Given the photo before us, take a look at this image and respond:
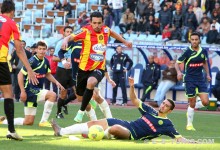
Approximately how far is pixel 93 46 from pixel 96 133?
297 centimetres

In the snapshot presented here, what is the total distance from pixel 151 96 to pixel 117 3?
634 cm

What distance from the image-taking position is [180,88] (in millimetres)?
28578

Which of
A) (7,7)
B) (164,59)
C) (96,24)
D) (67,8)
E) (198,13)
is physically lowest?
(164,59)

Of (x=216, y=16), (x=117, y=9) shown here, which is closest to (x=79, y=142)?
(x=216, y=16)

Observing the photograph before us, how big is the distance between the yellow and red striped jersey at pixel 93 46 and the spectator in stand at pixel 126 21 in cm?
1719

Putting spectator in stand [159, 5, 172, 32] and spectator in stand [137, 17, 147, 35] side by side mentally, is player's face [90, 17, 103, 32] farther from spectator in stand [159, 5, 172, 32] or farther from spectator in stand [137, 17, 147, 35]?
spectator in stand [137, 17, 147, 35]

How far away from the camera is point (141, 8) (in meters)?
32.8

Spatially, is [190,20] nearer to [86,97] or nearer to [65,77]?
[65,77]

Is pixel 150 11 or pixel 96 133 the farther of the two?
pixel 150 11

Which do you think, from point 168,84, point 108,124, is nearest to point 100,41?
point 108,124

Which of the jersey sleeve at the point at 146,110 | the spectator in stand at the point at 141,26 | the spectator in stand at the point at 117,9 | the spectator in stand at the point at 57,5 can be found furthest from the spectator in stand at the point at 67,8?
the jersey sleeve at the point at 146,110

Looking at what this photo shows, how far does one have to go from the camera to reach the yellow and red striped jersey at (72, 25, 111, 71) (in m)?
15.7

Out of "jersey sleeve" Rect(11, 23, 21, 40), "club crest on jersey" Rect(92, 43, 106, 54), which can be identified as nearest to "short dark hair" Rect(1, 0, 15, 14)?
"jersey sleeve" Rect(11, 23, 21, 40)

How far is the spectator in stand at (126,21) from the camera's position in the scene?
108ft
